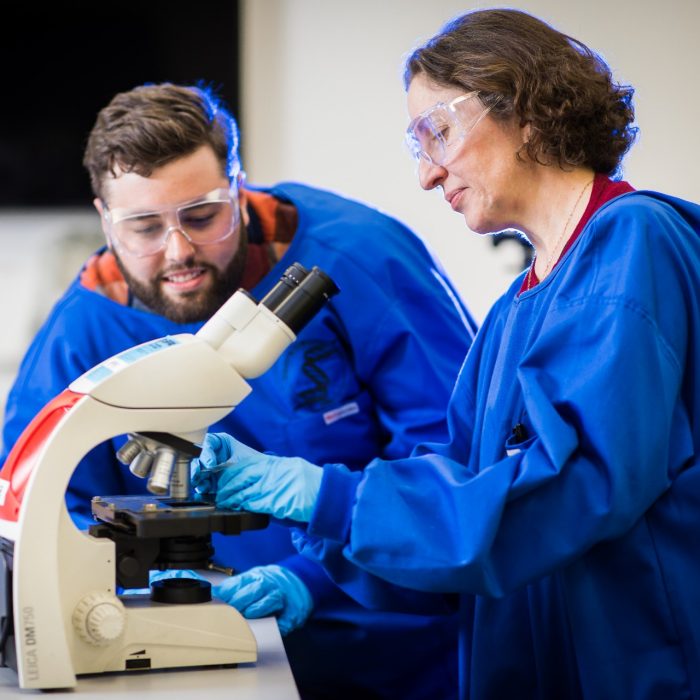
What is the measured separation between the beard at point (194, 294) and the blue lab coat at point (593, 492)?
858 millimetres

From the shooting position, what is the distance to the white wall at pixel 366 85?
3988 mm

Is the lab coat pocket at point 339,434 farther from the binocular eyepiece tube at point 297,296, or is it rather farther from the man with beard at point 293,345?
the binocular eyepiece tube at point 297,296

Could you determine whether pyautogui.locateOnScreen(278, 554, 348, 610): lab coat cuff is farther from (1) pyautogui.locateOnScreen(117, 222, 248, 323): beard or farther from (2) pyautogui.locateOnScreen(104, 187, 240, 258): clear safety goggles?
(2) pyautogui.locateOnScreen(104, 187, 240, 258): clear safety goggles

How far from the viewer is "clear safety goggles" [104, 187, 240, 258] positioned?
6.74 feet

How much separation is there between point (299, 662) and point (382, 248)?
33.2 inches

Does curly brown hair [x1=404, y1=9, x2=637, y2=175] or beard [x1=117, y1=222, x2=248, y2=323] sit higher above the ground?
curly brown hair [x1=404, y1=9, x2=637, y2=175]

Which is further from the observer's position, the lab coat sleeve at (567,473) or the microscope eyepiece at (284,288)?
the microscope eyepiece at (284,288)

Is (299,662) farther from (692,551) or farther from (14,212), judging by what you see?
(14,212)

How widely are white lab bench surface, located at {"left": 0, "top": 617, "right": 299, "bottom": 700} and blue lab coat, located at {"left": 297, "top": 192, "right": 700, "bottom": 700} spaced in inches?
8.1

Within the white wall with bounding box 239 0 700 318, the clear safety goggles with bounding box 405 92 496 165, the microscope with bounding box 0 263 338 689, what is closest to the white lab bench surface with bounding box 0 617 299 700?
the microscope with bounding box 0 263 338 689

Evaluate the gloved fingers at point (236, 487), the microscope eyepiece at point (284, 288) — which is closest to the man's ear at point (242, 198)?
the microscope eyepiece at point (284, 288)

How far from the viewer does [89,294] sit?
2.23m

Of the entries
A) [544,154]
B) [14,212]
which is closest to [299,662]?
[544,154]

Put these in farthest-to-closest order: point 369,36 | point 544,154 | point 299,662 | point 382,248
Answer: point 369,36 → point 382,248 → point 299,662 → point 544,154
